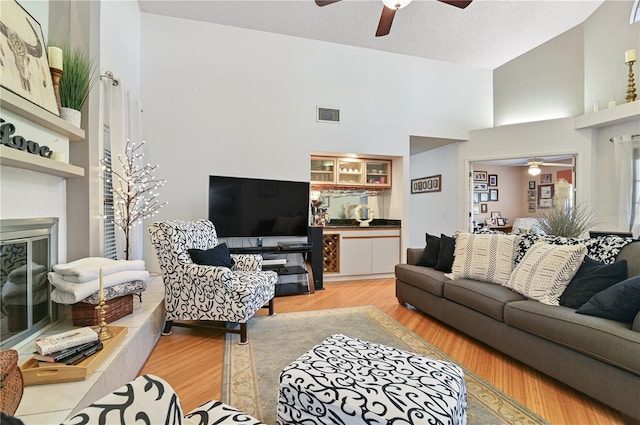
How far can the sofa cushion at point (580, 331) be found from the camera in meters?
1.52

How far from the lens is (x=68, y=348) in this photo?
1476mm

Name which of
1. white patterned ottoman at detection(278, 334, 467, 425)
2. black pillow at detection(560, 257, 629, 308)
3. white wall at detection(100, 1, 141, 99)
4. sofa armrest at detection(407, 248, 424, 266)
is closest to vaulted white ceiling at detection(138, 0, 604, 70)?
white wall at detection(100, 1, 141, 99)

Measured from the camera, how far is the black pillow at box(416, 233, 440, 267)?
337cm

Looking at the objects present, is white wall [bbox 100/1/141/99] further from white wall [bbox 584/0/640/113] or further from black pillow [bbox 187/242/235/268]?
white wall [bbox 584/0/640/113]

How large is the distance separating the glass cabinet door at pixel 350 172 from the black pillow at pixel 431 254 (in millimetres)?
1944

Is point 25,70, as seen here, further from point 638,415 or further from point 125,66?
point 638,415

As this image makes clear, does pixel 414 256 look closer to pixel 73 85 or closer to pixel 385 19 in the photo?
pixel 385 19

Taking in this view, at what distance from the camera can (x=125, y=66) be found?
3.36 metres

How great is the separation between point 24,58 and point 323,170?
12.1ft

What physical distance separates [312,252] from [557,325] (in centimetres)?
290

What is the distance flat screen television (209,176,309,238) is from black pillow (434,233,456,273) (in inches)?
71.7

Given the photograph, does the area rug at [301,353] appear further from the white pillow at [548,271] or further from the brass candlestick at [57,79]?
the brass candlestick at [57,79]

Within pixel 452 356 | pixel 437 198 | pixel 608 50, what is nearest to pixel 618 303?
pixel 452 356

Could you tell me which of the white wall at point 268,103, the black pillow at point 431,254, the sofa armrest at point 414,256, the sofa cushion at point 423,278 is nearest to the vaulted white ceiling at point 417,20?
the white wall at point 268,103
